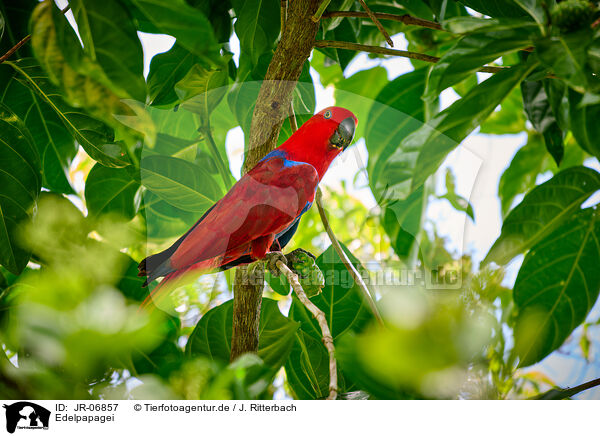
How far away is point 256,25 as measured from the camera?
1.41 feet

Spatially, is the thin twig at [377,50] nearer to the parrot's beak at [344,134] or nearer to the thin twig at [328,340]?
the parrot's beak at [344,134]

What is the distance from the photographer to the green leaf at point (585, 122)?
1.13ft

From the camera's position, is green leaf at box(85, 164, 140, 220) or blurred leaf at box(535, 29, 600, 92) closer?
blurred leaf at box(535, 29, 600, 92)

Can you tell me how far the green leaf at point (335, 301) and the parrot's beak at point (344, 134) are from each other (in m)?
0.11

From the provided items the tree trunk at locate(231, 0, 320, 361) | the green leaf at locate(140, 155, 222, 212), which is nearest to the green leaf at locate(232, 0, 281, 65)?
the tree trunk at locate(231, 0, 320, 361)

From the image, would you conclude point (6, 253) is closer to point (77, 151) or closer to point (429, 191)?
point (77, 151)

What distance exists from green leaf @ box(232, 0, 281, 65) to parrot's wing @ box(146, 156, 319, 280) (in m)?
0.11

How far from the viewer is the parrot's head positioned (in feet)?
→ 1.42

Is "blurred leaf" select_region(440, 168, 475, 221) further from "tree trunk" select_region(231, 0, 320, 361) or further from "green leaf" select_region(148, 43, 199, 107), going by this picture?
"green leaf" select_region(148, 43, 199, 107)
